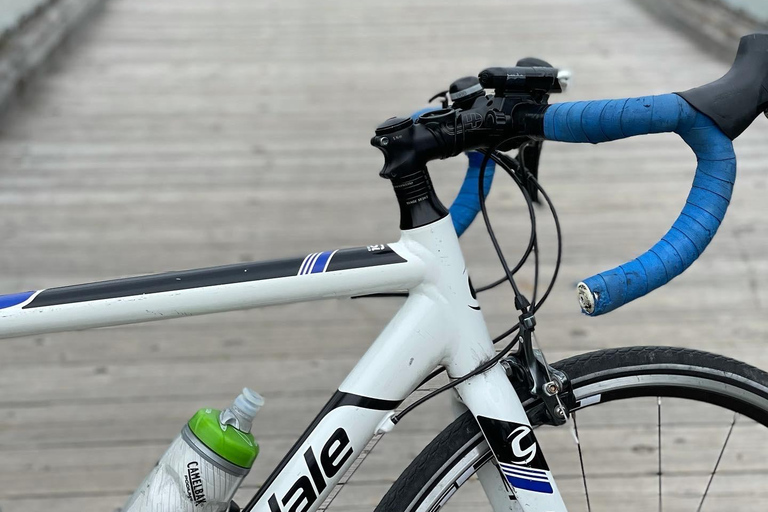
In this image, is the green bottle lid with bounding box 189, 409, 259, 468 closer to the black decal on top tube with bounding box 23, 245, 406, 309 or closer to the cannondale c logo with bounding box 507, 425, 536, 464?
the black decal on top tube with bounding box 23, 245, 406, 309

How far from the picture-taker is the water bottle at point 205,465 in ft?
2.90

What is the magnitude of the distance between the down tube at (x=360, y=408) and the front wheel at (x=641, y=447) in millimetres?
80

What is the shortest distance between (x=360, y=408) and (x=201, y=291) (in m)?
0.21

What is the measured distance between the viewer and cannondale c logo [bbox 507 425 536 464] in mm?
850

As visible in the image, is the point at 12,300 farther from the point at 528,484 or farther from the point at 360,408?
the point at 528,484

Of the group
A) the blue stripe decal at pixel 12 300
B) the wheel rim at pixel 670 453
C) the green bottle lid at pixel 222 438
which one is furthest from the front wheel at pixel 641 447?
the blue stripe decal at pixel 12 300

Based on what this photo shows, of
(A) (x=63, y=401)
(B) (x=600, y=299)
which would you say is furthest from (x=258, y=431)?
(B) (x=600, y=299)

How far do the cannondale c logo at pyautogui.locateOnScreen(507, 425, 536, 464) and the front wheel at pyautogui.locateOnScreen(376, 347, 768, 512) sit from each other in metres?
0.04

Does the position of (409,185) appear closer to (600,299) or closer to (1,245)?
(600,299)

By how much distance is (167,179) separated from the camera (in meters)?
3.09

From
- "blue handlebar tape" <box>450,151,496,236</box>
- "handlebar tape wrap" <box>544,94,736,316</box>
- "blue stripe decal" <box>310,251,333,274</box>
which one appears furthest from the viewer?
"blue handlebar tape" <box>450,151,496,236</box>

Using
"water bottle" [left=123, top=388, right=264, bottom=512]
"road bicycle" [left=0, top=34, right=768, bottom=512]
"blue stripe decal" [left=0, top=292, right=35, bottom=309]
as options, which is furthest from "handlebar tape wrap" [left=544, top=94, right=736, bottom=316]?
"blue stripe decal" [left=0, top=292, right=35, bottom=309]

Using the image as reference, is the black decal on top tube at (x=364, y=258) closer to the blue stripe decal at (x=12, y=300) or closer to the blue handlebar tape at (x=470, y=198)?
the blue handlebar tape at (x=470, y=198)

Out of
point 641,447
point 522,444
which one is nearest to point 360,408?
point 522,444
